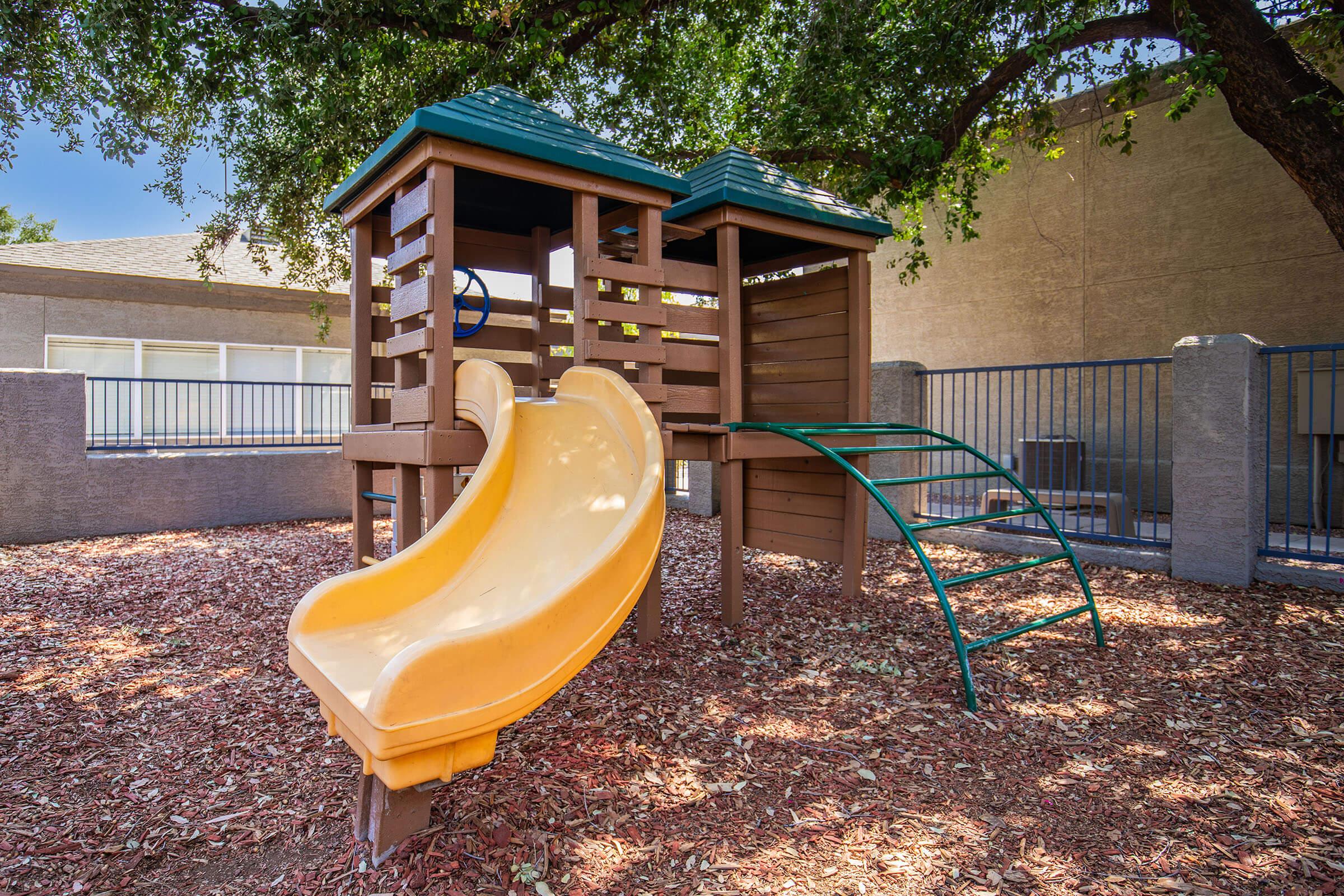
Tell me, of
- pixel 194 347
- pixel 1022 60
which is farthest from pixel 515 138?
pixel 194 347

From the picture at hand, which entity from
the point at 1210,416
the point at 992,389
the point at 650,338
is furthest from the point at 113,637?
the point at 992,389

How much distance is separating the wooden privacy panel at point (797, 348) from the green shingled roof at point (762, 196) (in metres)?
0.39

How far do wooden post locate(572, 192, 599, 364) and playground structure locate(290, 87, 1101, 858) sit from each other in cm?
1

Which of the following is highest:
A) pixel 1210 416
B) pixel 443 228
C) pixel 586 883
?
pixel 443 228

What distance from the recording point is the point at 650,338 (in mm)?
4051

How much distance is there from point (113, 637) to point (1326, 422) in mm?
10361

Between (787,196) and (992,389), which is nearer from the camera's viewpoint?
(787,196)

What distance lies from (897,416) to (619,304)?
4.45 meters

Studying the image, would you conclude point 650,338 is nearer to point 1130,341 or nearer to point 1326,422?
point 1326,422

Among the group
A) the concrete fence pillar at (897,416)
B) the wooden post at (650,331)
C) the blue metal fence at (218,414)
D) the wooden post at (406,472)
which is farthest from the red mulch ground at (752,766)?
the blue metal fence at (218,414)

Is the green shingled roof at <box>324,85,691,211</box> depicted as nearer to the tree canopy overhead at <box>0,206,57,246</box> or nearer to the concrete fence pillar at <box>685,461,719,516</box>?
the concrete fence pillar at <box>685,461,719,516</box>

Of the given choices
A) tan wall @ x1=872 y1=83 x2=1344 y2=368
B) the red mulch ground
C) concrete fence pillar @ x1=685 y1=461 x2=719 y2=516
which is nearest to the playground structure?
the red mulch ground

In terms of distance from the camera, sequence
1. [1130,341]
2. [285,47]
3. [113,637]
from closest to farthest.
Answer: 1. [113,637]
2. [285,47]
3. [1130,341]

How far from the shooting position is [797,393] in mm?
5438
